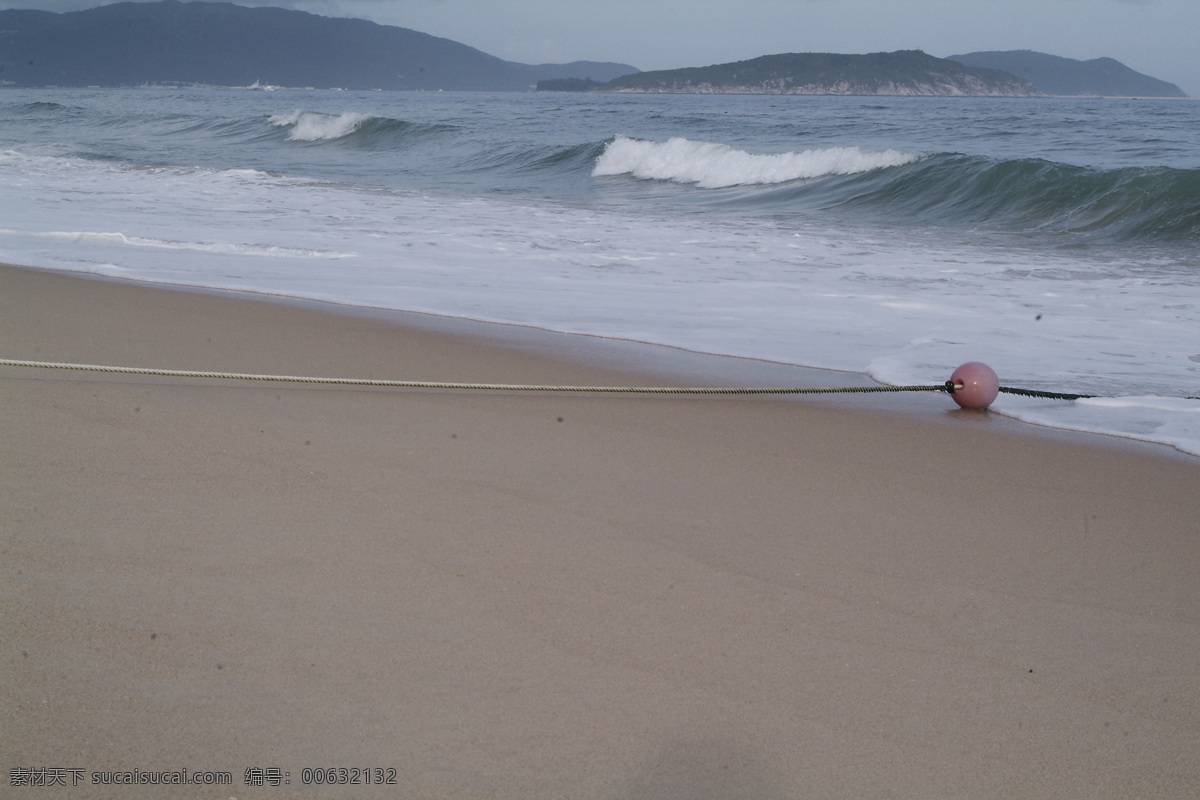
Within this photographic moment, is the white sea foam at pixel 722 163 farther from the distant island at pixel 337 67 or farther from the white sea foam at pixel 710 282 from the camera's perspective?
the distant island at pixel 337 67

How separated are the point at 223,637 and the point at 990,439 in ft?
9.42

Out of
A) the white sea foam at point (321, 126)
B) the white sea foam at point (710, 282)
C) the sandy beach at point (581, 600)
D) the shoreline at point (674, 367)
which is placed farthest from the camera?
the white sea foam at point (321, 126)

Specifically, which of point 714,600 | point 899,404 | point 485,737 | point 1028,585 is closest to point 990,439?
point 899,404

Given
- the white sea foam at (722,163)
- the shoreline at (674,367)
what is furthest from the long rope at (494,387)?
the white sea foam at (722,163)

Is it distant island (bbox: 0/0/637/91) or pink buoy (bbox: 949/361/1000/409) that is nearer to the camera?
pink buoy (bbox: 949/361/1000/409)

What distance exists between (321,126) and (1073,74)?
495 feet

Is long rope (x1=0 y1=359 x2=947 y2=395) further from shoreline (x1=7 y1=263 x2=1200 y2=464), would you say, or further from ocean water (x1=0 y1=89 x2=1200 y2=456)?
ocean water (x1=0 y1=89 x2=1200 y2=456)

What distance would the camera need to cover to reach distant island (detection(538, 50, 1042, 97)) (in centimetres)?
9612

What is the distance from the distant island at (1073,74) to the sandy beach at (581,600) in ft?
522

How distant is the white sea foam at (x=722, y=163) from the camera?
17.2m

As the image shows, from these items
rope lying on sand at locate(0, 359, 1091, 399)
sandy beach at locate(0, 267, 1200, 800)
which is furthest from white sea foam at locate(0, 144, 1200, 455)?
sandy beach at locate(0, 267, 1200, 800)

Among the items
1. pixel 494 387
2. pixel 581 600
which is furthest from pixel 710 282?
pixel 581 600

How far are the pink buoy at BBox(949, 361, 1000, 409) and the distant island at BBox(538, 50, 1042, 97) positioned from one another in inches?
3865

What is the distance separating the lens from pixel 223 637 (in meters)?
2.10
